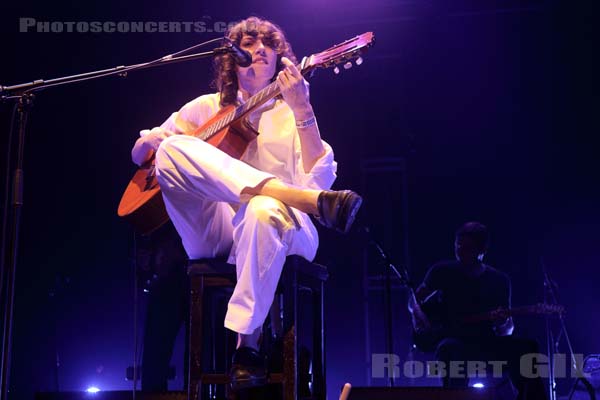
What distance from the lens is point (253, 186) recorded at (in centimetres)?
241

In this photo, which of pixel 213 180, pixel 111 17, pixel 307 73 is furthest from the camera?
pixel 111 17

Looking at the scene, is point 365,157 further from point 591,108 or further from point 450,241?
point 591,108

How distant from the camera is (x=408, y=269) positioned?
5910 mm

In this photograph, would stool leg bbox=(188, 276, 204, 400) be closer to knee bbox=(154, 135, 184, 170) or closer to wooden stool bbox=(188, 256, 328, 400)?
wooden stool bbox=(188, 256, 328, 400)

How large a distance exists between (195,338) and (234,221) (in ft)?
1.42

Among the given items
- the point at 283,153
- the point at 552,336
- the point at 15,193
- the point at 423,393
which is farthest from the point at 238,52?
the point at 552,336

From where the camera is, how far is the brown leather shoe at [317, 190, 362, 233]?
7.53 feet

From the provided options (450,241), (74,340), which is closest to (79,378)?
(74,340)

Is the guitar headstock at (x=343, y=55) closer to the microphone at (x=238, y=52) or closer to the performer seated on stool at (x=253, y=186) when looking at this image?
the performer seated on stool at (x=253, y=186)

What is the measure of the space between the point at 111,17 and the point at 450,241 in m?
3.26

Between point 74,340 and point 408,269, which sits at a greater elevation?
point 408,269

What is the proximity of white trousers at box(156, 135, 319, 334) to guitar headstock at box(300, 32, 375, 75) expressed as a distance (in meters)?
0.70

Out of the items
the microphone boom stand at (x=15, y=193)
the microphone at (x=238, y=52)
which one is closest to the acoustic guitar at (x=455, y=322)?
the microphone at (x=238, y=52)

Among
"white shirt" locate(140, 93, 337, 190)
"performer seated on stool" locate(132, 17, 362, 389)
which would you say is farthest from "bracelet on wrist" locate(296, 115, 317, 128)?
"white shirt" locate(140, 93, 337, 190)
